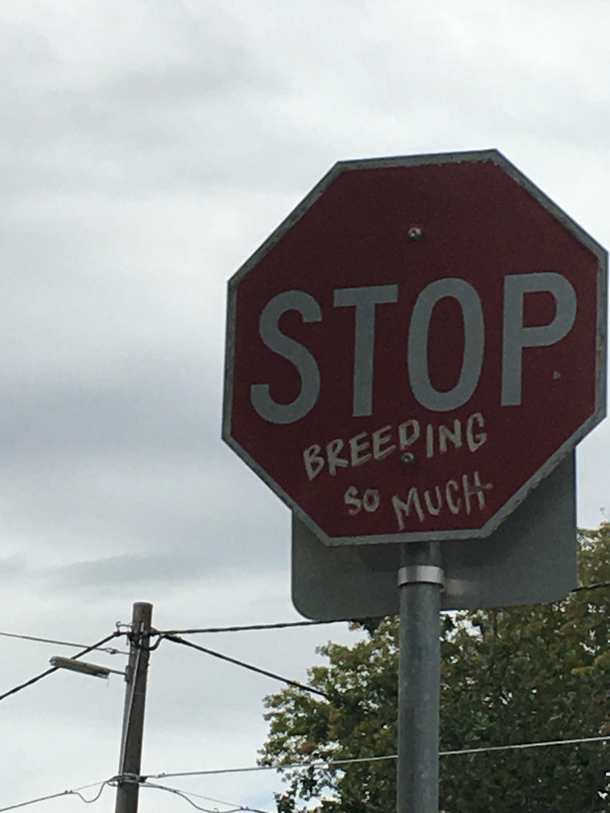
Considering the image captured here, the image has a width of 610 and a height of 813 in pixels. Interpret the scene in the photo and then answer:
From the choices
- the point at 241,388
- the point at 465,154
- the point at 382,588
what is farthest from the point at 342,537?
the point at 465,154

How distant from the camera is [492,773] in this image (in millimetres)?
29656

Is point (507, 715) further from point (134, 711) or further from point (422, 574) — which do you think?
point (422, 574)

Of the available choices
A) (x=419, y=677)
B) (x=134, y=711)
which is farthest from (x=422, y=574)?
(x=134, y=711)

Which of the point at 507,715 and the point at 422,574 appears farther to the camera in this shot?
the point at 507,715

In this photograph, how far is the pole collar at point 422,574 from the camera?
2.57m

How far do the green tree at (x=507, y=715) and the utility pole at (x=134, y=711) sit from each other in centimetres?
839

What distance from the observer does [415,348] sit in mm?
2621

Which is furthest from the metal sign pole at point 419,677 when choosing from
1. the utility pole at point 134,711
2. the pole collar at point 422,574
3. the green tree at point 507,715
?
the green tree at point 507,715

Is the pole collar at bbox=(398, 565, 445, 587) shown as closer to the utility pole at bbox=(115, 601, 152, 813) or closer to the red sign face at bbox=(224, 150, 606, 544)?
the red sign face at bbox=(224, 150, 606, 544)

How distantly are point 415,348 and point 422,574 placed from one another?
1.28 feet

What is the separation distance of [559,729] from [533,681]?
1.09 m

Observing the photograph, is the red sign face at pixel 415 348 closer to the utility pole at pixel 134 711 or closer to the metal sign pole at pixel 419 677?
the metal sign pole at pixel 419 677

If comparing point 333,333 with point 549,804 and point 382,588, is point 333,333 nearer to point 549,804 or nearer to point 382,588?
point 382,588

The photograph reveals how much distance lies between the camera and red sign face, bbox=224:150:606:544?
2.54m
